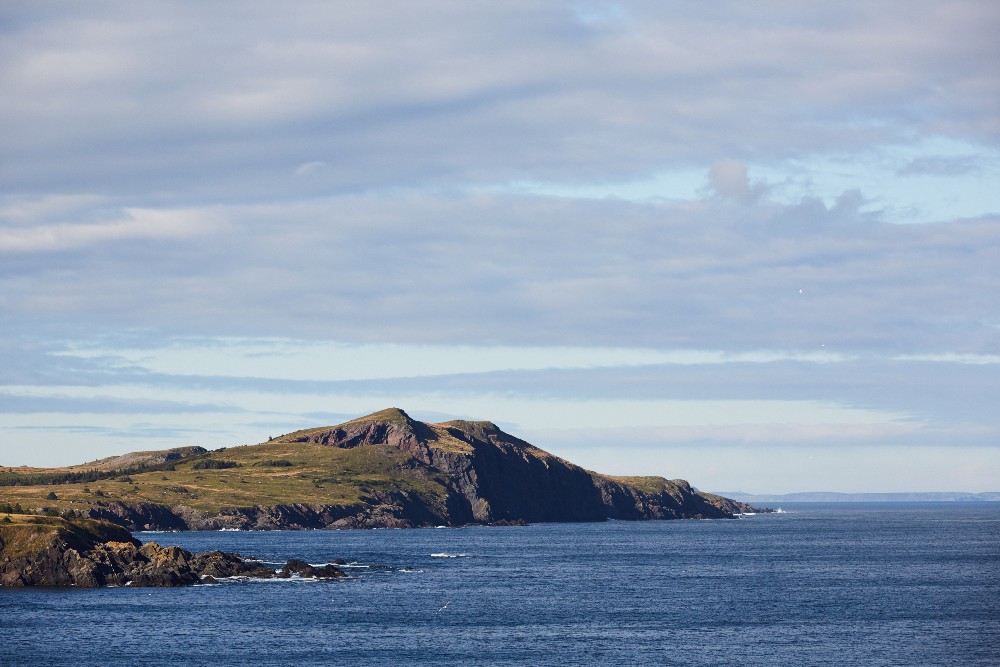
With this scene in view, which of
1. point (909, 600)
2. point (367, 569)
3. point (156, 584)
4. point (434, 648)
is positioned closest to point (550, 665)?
point (434, 648)

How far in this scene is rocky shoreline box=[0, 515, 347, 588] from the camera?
147 m

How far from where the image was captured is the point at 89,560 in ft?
488

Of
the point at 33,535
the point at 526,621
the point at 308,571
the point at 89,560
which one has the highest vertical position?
the point at 33,535

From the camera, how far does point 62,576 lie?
482 ft

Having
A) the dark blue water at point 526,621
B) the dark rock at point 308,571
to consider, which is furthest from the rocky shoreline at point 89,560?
the dark blue water at point 526,621

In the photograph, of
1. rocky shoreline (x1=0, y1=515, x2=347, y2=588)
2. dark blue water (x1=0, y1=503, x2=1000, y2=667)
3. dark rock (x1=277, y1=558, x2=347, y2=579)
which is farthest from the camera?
dark rock (x1=277, y1=558, x2=347, y2=579)

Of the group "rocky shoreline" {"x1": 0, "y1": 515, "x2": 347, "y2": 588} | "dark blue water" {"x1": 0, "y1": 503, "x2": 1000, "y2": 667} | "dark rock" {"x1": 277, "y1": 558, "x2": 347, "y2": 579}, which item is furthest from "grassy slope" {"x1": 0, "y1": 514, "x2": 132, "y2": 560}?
"dark rock" {"x1": 277, "y1": 558, "x2": 347, "y2": 579}

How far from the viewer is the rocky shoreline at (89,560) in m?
147

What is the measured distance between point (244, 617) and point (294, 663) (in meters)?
27.2

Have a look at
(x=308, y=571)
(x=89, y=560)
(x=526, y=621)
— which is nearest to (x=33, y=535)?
(x=89, y=560)

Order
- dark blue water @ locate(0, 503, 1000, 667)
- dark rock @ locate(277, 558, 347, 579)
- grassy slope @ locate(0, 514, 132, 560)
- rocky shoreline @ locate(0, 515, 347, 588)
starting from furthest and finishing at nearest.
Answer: dark rock @ locate(277, 558, 347, 579) → grassy slope @ locate(0, 514, 132, 560) → rocky shoreline @ locate(0, 515, 347, 588) → dark blue water @ locate(0, 503, 1000, 667)

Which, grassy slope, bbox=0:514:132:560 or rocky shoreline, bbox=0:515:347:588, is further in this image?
grassy slope, bbox=0:514:132:560

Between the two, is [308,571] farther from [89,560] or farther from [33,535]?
[33,535]

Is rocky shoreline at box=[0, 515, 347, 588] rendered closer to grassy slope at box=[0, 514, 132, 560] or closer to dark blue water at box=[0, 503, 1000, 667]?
grassy slope at box=[0, 514, 132, 560]
